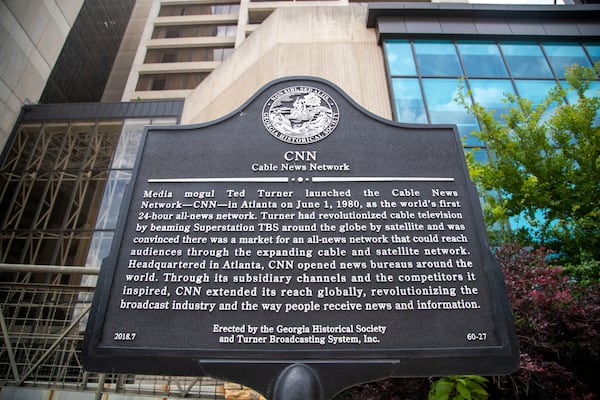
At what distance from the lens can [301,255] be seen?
343 cm

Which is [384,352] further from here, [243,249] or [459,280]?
[243,249]

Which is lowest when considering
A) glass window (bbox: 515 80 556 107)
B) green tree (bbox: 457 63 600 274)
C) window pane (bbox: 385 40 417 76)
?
green tree (bbox: 457 63 600 274)

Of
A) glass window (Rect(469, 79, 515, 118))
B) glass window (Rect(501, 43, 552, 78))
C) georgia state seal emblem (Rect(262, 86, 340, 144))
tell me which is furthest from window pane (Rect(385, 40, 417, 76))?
georgia state seal emblem (Rect(262, 86, 340, 144))

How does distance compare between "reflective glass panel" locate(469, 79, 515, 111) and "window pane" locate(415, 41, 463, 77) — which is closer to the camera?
"reflective glass panel" locate(469, 79, 515, 111)

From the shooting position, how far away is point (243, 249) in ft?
11.3

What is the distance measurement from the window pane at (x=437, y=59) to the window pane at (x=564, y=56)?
4.01 meters

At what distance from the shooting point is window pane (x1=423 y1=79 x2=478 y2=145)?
12.2 meters

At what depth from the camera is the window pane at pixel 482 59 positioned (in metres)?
13.2

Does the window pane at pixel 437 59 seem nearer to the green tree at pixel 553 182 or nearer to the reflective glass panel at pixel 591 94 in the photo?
the reflective glass panel at pixel 591 94

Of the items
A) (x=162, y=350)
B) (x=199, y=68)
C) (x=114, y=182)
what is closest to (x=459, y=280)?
(x=162, y=350)

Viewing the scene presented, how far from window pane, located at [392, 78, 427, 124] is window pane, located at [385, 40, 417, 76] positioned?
437 millimetres

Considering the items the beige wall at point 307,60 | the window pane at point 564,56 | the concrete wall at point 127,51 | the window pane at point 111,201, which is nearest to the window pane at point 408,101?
the beige wall at point 307,60

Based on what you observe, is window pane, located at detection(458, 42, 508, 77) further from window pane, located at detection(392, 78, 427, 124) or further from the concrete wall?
the concrete wall

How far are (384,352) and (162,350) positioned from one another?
1.92 meters
